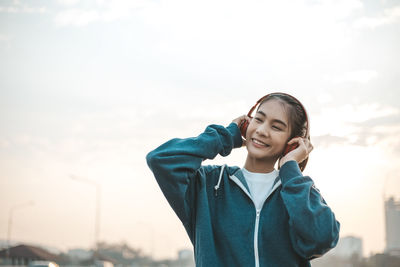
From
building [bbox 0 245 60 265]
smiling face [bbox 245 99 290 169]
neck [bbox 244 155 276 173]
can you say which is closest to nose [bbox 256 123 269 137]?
smiling face [bbox 245 99 290 169]

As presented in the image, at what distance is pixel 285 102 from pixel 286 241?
0.75m

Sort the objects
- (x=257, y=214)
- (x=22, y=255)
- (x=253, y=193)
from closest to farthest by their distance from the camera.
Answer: (x=257, y=214)
(x=253, y=193)
(x=22, y=255)

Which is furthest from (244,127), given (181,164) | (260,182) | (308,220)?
(308,220)

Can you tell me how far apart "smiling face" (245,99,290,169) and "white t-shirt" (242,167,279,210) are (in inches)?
2.3

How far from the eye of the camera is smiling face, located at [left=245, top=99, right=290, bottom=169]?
3016 millimetres

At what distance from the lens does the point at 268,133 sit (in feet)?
Answer: 9.88

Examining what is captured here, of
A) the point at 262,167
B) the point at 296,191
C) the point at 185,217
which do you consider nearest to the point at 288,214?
the point at 296,191

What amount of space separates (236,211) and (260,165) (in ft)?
1.03

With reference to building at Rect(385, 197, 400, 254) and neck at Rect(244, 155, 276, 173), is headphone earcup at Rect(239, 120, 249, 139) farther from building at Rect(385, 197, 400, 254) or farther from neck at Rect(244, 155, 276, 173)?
building at Rect(385, 197, 400, 254)

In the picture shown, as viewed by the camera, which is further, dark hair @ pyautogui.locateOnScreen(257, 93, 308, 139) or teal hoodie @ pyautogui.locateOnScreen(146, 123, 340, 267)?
dark hair @ pyautogui.locateOnScreen(257, 93, 308, 139)

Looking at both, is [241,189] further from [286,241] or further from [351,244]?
[351,244]

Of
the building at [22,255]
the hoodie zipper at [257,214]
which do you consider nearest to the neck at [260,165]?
the hoodie zipper at [257,214]

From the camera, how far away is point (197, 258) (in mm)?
2887

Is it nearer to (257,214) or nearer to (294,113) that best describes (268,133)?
(294,113)
